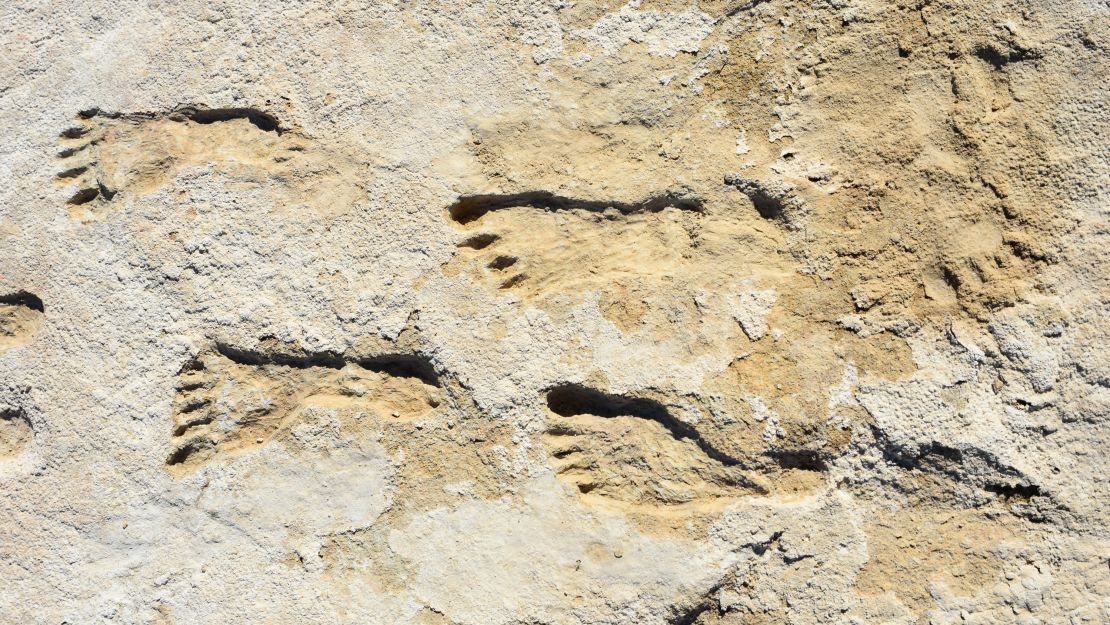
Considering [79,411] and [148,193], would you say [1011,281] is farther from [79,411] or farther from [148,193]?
[79,411]

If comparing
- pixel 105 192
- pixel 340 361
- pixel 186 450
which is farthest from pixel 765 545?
pixel 105 192

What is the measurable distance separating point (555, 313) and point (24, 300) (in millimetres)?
1095

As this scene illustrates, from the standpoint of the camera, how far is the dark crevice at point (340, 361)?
1572 millimetres

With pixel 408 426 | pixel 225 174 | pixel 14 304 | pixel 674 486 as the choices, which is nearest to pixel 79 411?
pixel 14 304

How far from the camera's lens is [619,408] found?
155cm

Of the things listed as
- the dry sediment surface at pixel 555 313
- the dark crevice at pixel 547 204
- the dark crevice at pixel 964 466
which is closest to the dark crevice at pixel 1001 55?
the dry sediment surface at pixel 555 313

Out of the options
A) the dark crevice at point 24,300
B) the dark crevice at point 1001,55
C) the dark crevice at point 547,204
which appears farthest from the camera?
the dark crevice at point 24,300

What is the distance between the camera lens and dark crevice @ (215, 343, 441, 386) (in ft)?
5.16

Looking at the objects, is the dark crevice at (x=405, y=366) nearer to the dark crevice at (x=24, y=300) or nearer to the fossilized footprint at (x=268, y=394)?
the fossilized footprint at (x=268, y=394)

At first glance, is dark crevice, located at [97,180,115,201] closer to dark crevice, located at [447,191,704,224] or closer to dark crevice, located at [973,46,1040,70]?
dark crevice, located at [447,191,704,224]

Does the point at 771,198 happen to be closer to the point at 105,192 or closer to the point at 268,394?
the point at 268,394

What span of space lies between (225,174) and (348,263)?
0.31 meters

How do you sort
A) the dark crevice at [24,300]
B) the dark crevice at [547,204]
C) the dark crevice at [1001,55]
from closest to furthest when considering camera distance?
the dark crevice at [1001,55]
the dark crevice at [547,204]
the dark crevice at [24,300]

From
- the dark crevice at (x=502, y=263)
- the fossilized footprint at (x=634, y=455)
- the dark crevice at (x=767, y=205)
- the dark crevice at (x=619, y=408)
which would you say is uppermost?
the dark crevice at (x=767, y=205)
